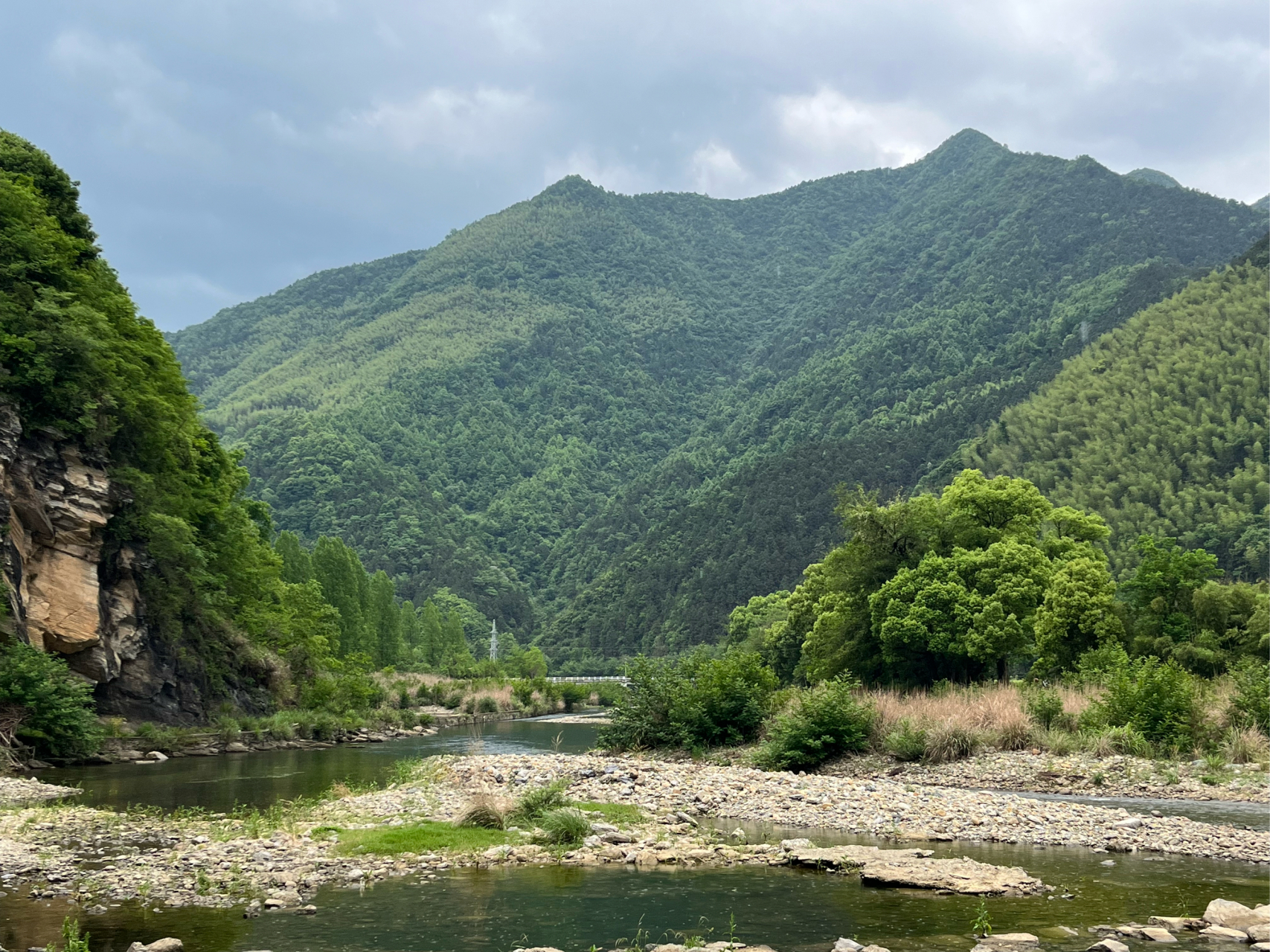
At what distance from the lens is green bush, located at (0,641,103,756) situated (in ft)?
119

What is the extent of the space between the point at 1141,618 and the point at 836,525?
12640cm

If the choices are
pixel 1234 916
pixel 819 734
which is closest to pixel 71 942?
pixel 1234 916

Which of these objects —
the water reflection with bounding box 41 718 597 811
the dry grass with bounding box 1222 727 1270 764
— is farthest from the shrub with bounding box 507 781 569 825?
the dry grass with bounding box 1222 727 1270 764

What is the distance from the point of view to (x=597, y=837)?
2202 centimetres

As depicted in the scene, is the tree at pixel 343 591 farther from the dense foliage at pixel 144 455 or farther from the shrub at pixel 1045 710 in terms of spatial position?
the shrub at pixel 1045 710

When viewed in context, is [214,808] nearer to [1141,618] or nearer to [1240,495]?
[1141,618]

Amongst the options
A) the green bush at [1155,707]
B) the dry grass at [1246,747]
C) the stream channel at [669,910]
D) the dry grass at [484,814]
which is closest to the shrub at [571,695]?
the green bush at [1155,707]

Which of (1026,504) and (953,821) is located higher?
(1026,504)

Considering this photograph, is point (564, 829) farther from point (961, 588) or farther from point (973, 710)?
point (961, 588)

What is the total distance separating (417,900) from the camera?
56.5 feet

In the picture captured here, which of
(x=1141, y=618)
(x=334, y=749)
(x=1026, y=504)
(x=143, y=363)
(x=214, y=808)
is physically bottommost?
(x=334, y=749)

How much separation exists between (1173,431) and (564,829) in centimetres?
11616

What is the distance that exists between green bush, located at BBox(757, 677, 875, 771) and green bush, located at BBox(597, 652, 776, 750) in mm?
3695

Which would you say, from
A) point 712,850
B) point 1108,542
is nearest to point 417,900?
point 712,850
